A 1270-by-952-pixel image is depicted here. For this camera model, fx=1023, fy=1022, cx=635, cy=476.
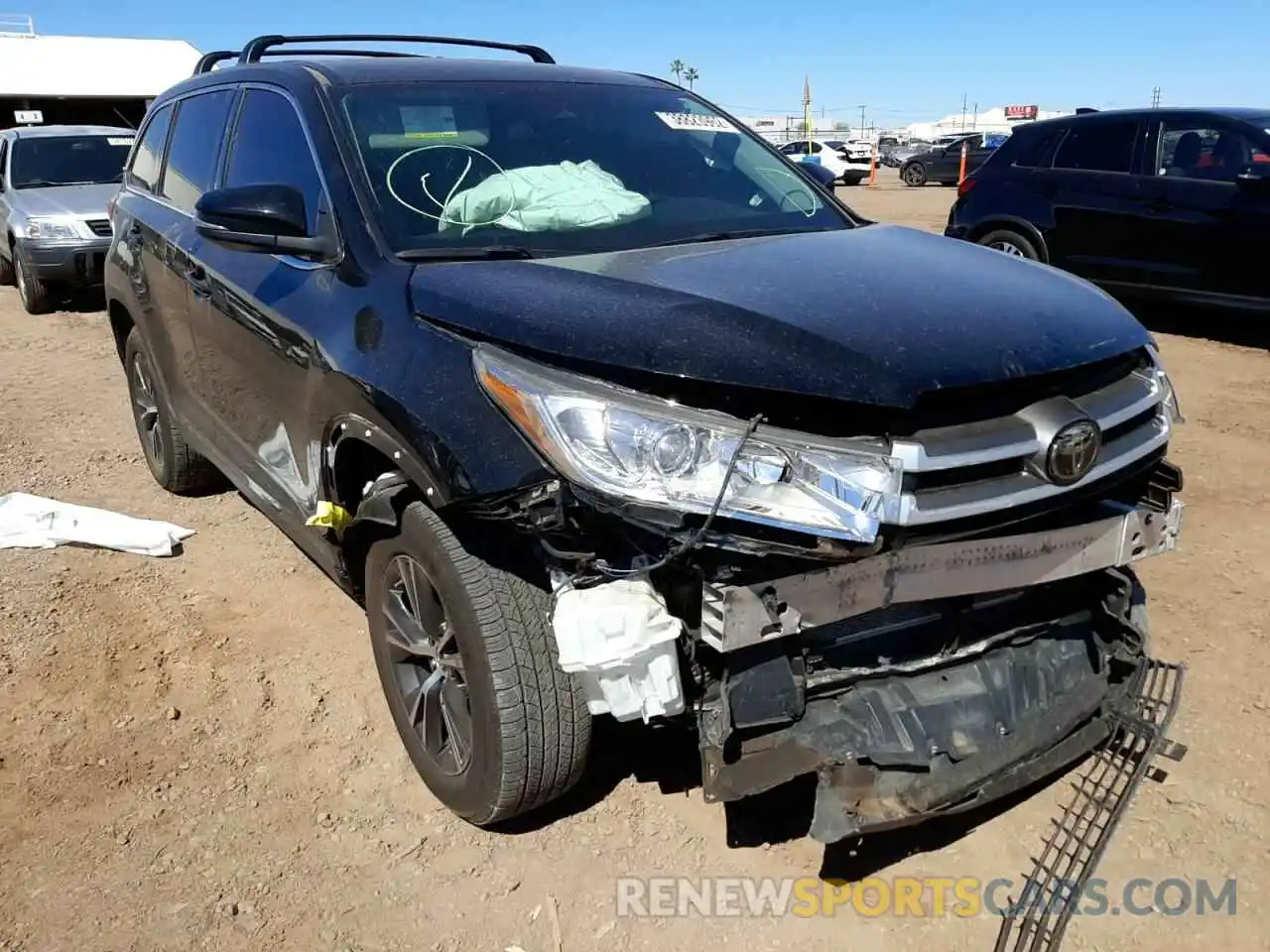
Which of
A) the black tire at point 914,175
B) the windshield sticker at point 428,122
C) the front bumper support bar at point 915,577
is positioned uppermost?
the windshield sticker at point 428,122

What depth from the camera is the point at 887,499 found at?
196cm

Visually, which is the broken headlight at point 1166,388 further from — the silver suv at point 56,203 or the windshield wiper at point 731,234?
the silver suv at point 56,203

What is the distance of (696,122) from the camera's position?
3.57 m

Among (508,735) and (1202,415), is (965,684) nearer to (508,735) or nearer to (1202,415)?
(508,735)

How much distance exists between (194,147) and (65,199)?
7391 millimetres

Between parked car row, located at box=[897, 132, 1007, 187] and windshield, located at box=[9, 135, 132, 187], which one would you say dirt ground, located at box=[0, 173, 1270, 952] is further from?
parked car row, located at box=[897, 132, 1007, 187]

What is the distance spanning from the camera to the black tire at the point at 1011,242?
8.39 meters

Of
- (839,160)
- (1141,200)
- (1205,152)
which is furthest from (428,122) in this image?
(839,160)

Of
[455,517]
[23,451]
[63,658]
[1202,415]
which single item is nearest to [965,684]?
[455,517]

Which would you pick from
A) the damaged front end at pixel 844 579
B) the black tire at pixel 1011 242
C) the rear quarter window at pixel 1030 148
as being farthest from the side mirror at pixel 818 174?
the rear quarter window at pixel 1030 148

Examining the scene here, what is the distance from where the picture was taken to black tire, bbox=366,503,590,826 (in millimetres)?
2285

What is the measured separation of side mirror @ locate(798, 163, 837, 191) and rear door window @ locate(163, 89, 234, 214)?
6.89ft

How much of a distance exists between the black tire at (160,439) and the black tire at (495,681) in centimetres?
255

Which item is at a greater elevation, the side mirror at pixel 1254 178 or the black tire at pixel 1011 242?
the side mirror at pixel 1254 178
